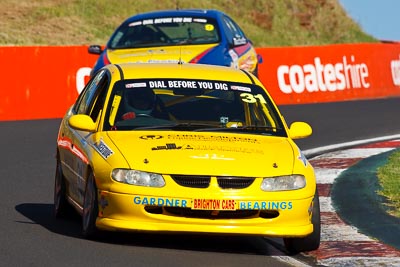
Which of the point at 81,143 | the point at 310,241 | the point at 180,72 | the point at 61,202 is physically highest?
the point at 180,72

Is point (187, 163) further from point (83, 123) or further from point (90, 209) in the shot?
point (83, 123)

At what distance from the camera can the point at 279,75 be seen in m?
26.6

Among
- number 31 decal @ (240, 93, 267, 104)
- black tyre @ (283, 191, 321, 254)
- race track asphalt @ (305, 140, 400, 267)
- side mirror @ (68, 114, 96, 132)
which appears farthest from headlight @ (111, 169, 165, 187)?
number 31 decal @ (240, 93, 267, 104)

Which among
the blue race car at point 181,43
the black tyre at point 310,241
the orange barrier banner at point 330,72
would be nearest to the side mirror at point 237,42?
the blue race car at point 181,43

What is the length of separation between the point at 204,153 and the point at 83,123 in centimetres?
109

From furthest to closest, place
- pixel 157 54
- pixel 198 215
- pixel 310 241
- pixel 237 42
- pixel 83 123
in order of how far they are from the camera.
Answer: pixel 237 42
pixel 157 54
pixel 83 123
pixel 310 241
pixel 198 215

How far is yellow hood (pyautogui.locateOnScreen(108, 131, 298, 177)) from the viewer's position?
Result: 8898mm

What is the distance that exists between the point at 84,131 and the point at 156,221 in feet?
4.68

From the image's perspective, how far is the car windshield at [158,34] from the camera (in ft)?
62.0

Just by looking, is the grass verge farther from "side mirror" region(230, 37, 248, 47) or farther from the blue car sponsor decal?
"side mirror" region(230, 37, 248, 47)

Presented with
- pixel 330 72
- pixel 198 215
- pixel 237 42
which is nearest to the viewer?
pixel 198 215

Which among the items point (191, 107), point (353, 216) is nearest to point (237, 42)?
point (353, 216)

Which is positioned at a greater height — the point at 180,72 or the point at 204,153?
the point at 180,72

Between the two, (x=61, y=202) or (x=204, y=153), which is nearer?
(x=204, y=153)
